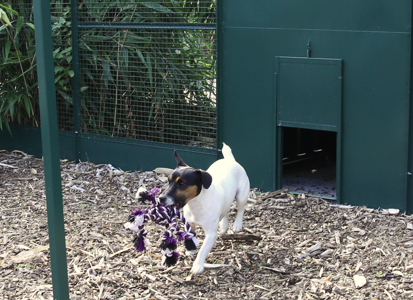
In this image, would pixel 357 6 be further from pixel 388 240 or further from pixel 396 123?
pixel 388 240

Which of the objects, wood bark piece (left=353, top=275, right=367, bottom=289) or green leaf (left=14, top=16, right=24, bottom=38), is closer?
wood bark piece (left=353, top=275, right=367, bottom=289)

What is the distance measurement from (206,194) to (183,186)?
26 cm

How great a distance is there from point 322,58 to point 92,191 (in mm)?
2437

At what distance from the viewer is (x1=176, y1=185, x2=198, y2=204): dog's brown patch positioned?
3.09m

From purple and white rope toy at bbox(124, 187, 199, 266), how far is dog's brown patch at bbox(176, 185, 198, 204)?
89 mm

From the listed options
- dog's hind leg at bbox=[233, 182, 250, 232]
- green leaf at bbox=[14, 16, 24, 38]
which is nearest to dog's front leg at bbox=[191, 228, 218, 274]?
dog's hind leg at bbox=[233, 182, 250, 232]

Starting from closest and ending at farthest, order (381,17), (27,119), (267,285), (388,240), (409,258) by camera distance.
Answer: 1. (267,285)
2. (409,258)
3. (388,240)
4. (381,17)
5. (27,119)

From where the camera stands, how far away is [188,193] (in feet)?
10.2

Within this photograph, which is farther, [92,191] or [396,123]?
[92,191]

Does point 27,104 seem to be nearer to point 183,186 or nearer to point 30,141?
point 30,141

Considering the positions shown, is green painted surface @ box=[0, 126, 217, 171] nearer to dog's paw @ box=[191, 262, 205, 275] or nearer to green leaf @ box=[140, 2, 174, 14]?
green leaf @ box=[140, 2, 174, 14]

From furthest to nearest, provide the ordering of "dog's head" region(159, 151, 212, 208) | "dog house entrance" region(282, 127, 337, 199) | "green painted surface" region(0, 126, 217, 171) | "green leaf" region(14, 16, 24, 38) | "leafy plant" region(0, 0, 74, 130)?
"leafy plant" region(0, 0, 74, 130) < "green leaf" region(14, 16, 24, 38) < "green painted surface" region(0, 126, 217, 171) < "dog house entrance" region(282, 127, 337, 199) < "dog's head" region(159, 151, 212, 208)

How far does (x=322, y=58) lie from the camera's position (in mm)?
4602

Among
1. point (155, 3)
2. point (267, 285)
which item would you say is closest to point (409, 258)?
point (267, 285)
